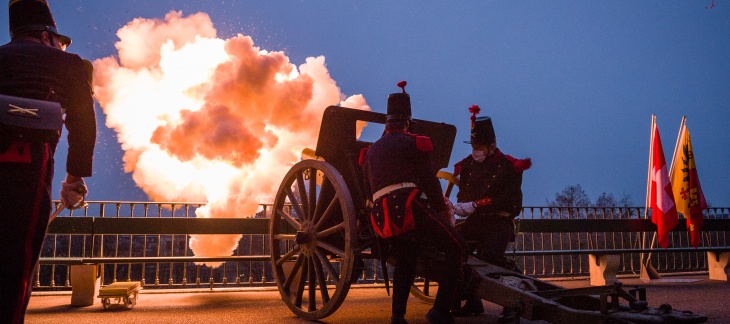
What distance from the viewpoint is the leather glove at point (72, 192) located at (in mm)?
2600

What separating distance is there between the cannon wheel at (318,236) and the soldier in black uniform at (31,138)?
2.18 metres

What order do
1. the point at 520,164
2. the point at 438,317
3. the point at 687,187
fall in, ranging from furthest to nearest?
the point at 687,187, the point at 520,164, the point at 438,317

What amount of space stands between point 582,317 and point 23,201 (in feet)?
9.25

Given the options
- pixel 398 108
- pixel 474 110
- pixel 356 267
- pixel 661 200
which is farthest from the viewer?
pixel 661 200

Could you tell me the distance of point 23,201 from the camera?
2.21 meters

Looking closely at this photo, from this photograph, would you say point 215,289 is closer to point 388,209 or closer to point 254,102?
point 254,102

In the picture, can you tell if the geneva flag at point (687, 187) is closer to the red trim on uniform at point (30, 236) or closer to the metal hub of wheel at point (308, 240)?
the metal hub of wheel at point (308, 240)

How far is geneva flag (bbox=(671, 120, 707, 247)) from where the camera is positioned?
988 centimetres

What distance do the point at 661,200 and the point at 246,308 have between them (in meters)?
7.31

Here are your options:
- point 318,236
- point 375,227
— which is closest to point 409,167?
point 375,227

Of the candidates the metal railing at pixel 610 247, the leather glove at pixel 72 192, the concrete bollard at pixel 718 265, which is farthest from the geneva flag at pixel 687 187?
the leather glove at pixel 72 192

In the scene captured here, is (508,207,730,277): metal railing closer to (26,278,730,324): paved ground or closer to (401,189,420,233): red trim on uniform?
(26,278,730,324): paved ground

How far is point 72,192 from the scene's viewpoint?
260 cm

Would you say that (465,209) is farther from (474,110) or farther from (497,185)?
(474,110)
